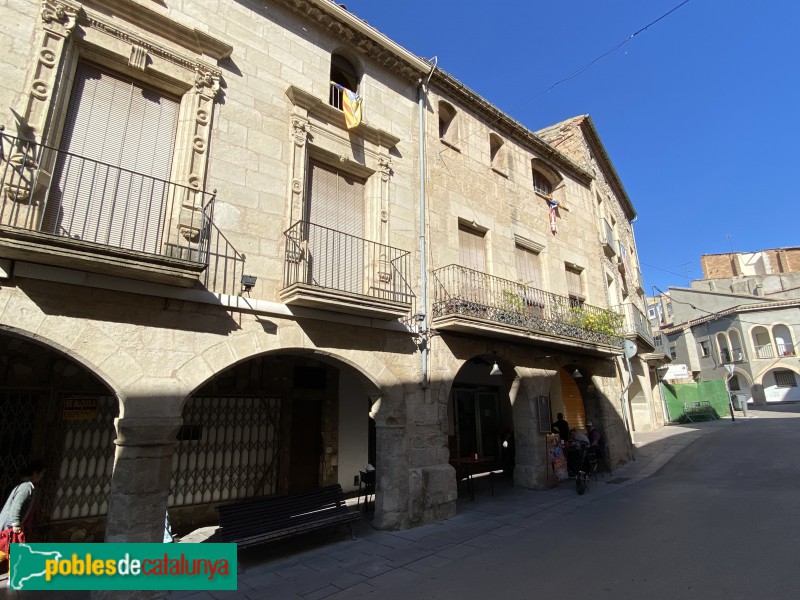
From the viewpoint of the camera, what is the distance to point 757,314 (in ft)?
110

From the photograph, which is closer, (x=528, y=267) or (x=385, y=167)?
(x=385, y=167)

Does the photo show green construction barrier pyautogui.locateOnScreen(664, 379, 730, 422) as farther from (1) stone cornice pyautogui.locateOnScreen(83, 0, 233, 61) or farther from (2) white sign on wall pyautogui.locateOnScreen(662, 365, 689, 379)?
(1) stone cornice pyautogui.locateOnScreen(83, 0, 233, 61)

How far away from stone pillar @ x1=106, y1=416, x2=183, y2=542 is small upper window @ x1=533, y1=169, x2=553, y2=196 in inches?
Result: 468

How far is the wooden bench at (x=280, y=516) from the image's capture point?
218 inches

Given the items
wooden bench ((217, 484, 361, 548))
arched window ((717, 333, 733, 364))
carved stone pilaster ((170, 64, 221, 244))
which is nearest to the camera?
wooden bench ((217, 484, 361, 548))

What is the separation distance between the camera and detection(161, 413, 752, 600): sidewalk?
502cm

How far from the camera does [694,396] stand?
990 inches

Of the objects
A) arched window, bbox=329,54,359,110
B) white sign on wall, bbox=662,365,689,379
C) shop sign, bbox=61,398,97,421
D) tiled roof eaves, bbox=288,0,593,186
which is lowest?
shop sign, bbox=61,398,97,421

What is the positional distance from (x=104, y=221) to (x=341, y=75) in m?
5.66

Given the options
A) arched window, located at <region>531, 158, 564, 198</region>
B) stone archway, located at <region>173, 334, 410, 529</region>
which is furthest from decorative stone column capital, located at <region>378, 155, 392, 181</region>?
arched window, located at <region>531, 158, 564, 198</region>

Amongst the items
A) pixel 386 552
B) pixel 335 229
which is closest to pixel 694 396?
pixel 386 552

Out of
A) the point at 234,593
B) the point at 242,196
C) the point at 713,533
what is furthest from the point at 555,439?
the point at 242,196

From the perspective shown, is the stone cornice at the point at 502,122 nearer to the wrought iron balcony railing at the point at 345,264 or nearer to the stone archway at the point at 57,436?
the wrought iron balcony railing at the point at 345,264

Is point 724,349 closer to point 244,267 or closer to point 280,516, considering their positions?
point 280,516
